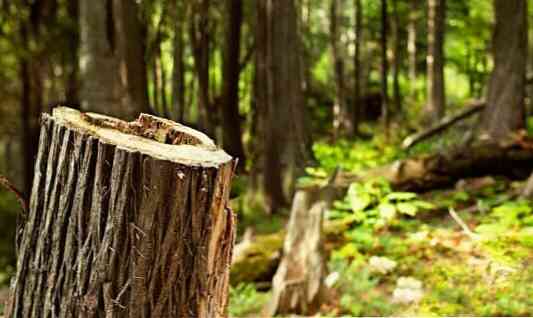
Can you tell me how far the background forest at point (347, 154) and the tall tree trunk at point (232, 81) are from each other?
0.13 ft

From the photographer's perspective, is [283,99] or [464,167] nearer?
[464,167]

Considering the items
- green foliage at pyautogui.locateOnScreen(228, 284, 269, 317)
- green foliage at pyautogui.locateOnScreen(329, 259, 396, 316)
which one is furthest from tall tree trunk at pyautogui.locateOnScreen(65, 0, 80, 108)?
green foliage at pyautogui.locateOnScreen(329, 259, 396, 316)

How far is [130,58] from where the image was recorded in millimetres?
10102

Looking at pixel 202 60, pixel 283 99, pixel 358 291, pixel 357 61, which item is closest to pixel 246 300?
pixel 358 291

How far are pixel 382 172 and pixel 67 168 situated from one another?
603cm

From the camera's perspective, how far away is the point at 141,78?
34.0ft

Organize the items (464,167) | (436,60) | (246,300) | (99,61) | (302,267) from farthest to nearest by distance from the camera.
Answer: (436,60) → (99,61) → (464,167) → (246,300) → (302,267)

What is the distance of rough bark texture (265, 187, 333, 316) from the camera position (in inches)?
213

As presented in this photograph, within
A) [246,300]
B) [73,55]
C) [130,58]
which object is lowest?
[246,300]

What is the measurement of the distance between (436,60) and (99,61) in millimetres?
8507

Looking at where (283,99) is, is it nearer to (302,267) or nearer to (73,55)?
(302,267)

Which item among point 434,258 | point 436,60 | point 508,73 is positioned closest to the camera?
point 434,258

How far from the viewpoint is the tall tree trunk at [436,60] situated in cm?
1427

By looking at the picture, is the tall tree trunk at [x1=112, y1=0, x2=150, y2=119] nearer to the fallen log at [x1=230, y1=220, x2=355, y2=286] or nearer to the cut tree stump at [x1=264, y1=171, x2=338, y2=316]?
the fallen log at [x1=230, y1=220, x2=355, y2=286]
